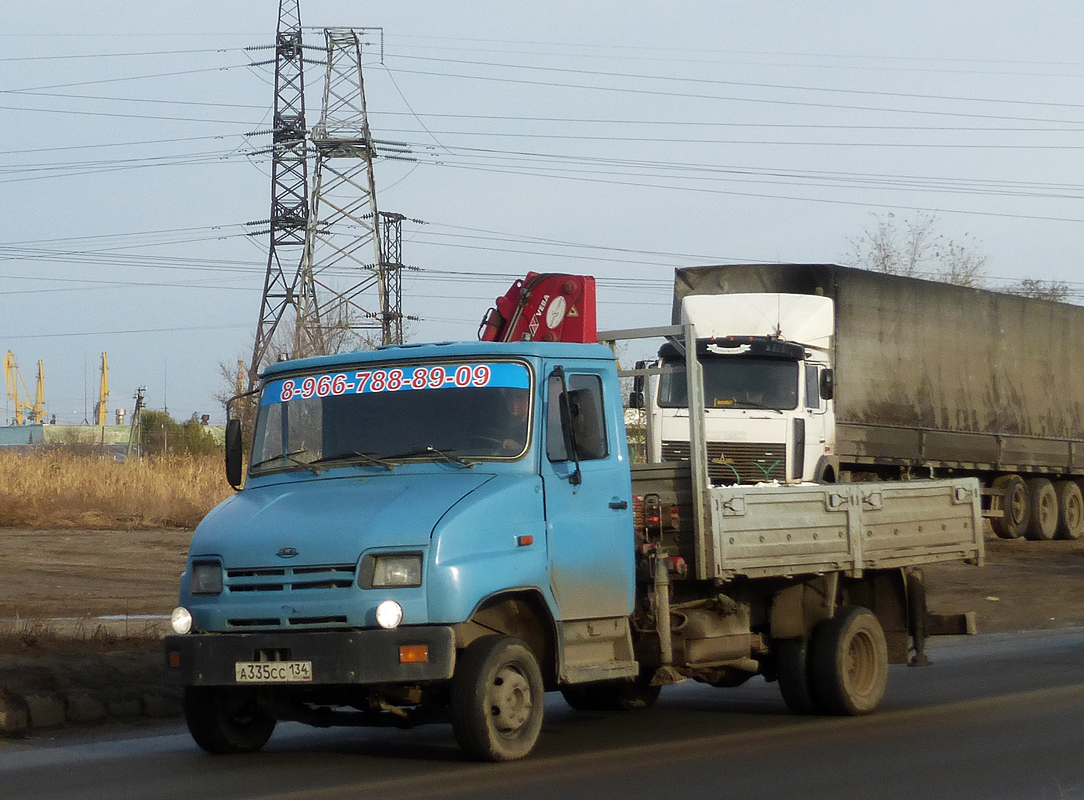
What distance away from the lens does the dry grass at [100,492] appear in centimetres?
2648

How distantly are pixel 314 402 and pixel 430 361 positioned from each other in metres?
0.78

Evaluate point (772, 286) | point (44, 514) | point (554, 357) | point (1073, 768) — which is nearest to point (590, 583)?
point (554, 357)

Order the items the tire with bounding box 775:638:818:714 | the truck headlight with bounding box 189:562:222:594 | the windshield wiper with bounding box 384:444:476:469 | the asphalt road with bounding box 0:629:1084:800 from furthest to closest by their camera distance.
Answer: the tire with bounding box 775:638:818:714
the windshield wiper with bounding box 384:444:476:469
the truck headlight with bounding box 189:562:222:594
the asphalt road with bounding box 0:629:1084:800

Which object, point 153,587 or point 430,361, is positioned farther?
point 153,587

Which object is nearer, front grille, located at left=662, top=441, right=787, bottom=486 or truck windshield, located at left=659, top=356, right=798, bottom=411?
front grille, located at left=662, top=441, right=787, bottom=486

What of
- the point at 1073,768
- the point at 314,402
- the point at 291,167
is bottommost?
the point at 1073,768

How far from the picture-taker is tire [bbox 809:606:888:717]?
995 cm

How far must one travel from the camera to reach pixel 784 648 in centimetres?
1016

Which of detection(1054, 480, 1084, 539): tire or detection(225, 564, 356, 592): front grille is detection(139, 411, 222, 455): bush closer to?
detection(1054, 480, 1084, 539): tire

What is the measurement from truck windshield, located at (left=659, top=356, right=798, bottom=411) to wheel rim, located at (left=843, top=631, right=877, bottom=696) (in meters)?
9.35

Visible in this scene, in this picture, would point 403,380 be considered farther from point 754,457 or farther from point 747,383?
point 747,383

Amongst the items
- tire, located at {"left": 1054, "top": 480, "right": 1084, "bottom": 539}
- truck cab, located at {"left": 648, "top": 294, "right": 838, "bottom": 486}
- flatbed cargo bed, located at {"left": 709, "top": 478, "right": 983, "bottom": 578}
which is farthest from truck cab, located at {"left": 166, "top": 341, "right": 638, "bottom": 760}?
tire, located at {"left": 1054, "top": 480, "right": 1084, "bottom": 539}

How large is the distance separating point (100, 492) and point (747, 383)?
14.0 meters

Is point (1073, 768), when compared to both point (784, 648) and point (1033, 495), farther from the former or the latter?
point (1033, 495)
